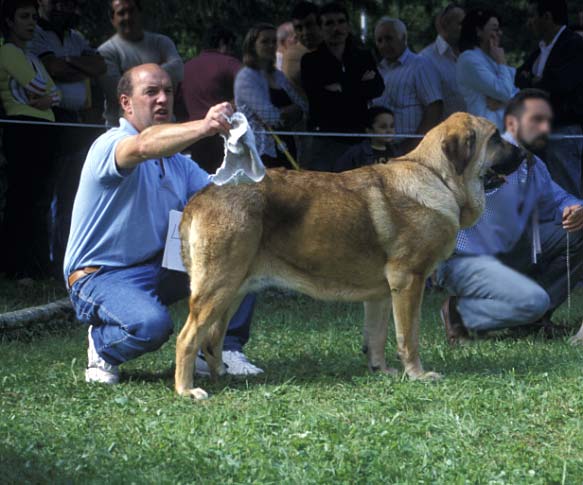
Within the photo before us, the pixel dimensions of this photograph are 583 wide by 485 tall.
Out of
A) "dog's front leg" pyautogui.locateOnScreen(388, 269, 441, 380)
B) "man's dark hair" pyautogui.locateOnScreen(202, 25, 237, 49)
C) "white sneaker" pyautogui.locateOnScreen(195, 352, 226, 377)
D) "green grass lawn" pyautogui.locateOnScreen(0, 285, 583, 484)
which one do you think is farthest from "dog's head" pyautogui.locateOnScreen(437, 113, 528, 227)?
"man's dark hair" pyautogui.locateOnScreen(202, 25, 237, 49)

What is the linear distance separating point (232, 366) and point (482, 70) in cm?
460

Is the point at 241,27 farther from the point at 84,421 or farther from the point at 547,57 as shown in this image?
the point at 84,421

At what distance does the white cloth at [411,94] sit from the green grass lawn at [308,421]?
3.57 metres

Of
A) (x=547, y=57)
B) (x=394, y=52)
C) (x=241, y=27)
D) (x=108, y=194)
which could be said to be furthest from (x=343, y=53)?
(x=108, y=194)

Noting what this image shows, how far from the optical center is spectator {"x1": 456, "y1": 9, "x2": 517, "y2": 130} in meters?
10.3

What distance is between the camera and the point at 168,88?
6539 mm

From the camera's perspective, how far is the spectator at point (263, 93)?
10039 millimetres

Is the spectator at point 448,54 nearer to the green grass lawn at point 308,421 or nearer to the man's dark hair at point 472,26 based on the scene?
the man's dark hair at point 472,26

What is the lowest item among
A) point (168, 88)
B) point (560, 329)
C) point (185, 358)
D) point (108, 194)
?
point (560, 329)

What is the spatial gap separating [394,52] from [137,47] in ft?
7.42

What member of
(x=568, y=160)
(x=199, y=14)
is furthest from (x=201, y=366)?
(x=199, y=14)

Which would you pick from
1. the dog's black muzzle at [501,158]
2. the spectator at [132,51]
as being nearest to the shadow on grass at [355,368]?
the dog's black muzzle at [501,158]

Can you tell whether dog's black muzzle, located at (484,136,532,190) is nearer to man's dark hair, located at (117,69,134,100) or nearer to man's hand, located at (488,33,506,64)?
man's dark hair, located at (117,69,134,100)

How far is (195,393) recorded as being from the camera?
6.03 m
